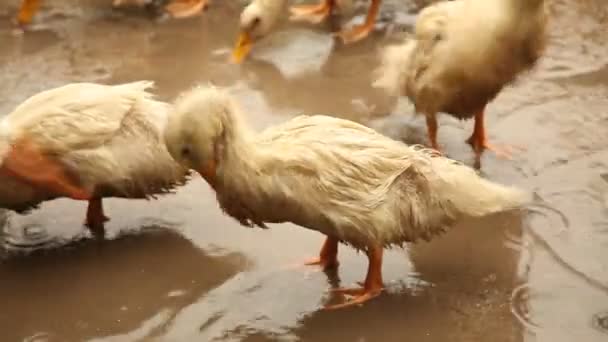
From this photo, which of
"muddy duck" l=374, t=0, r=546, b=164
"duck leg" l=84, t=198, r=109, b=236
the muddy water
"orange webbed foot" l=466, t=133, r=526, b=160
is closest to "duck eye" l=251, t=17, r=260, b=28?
the muddy water

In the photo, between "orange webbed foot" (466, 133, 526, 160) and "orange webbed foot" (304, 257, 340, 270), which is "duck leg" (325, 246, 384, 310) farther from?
"orange webbed foot" (466, 133, 526, 160)

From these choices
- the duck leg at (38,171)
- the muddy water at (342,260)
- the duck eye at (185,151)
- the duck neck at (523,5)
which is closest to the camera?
the duck eye at (185,151)

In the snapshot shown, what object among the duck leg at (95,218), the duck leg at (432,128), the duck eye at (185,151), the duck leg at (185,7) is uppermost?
the duck eye at (185,151)

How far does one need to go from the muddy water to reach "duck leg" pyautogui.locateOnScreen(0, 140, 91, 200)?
0.82 feet

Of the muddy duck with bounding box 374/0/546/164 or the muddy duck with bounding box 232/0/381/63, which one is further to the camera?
the muddy duck with bounding box 232/0/381/63

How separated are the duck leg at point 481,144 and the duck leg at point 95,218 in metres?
1.42

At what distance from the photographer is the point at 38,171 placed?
2.55m

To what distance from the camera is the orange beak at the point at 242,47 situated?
156 inches

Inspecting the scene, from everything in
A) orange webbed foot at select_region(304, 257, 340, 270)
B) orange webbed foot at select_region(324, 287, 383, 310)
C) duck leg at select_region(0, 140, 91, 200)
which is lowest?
orange webbed foot at select_region(324, 287, 383, 310)

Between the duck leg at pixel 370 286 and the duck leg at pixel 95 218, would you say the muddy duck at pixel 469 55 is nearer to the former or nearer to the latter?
the duck leg at pixel 370 286

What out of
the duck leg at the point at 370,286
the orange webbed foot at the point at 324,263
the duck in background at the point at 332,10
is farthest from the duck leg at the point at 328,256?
the duck in background at the point at 332,10

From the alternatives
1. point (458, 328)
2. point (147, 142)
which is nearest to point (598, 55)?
point (458, 328)

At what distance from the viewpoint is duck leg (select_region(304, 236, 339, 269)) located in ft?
8.44

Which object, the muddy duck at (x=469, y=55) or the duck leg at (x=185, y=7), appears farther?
the duck leg at (x=185, y=7)
